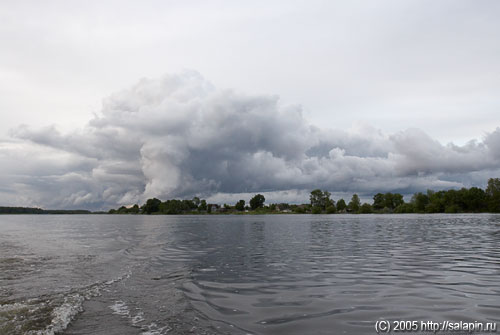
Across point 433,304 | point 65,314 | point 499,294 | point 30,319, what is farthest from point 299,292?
point 30,319

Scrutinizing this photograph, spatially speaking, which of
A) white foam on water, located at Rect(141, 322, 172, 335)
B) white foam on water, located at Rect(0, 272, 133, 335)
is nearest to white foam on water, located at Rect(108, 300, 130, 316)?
white foam on water, located at Rect(0, 272, 133, 335)

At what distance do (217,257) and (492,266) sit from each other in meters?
20.0

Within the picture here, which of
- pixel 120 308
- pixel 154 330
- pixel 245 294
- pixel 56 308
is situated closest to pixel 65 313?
pixel 56 308

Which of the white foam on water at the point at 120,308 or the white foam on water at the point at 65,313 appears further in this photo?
the white foam on water at the point at 120,308

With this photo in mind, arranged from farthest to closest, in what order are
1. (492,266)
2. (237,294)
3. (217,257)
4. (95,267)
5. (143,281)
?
(217,257) < (95,267) < (492,266) < (143,281) < (237,294)

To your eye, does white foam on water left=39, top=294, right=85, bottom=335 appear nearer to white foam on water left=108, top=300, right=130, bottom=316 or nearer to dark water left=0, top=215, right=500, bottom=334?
dark water left=0, top=215, right=500, bottom=334

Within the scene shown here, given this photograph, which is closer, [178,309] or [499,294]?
[178,309]

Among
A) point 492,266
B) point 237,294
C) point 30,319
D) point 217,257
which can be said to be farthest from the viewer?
point 217,257

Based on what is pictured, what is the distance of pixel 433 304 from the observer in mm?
12578

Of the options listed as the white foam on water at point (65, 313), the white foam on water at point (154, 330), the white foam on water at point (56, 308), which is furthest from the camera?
the white foam on water at point (56, 308)

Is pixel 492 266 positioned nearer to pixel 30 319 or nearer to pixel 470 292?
pixel 470 292

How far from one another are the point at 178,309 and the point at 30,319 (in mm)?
5179

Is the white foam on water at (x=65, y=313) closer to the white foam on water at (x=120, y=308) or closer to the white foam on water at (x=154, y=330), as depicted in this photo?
the white foam on water at (x=120, y=308)

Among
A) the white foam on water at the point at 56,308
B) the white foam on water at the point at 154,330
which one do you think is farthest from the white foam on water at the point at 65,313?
the white foam on water at the point at 154,330
